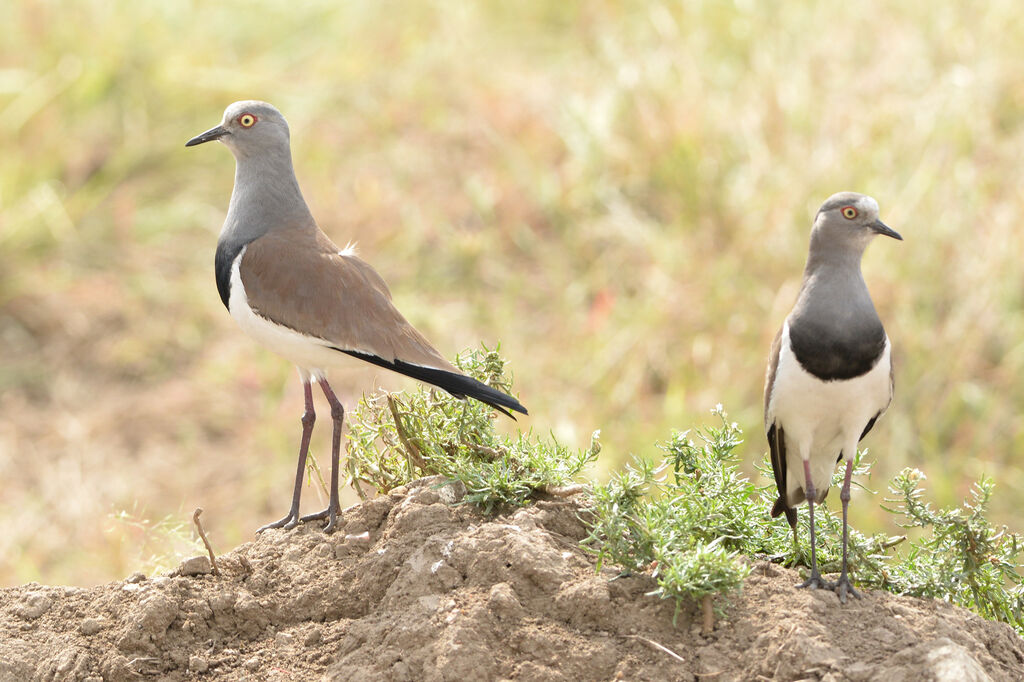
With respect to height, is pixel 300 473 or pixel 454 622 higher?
pixel 300 473

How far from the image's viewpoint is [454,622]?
326cm

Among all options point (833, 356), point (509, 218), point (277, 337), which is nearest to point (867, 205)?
point (833, 356)

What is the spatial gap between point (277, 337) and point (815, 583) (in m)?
1.88

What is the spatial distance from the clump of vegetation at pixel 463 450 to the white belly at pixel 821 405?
63cm

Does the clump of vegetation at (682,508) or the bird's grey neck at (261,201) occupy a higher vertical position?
the bird's grey neck at (261,201)

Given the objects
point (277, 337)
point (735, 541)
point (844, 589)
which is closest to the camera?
point (844, 589)

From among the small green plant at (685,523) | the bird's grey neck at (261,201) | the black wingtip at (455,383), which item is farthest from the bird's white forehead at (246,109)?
A: the small green plant at (685,523)

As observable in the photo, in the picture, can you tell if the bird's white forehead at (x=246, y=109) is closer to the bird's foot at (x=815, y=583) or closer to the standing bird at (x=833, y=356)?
the standing bird at (x=833, y=356)

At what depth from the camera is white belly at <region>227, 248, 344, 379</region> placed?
3.99m

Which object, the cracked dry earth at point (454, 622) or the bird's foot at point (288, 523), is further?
the bird's foot at point (288, 523)

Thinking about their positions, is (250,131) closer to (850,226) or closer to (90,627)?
(90,627)

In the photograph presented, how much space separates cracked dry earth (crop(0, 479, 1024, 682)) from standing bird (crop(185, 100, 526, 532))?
359 mm

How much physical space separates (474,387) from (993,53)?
7.23m

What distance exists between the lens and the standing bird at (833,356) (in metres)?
3.58
